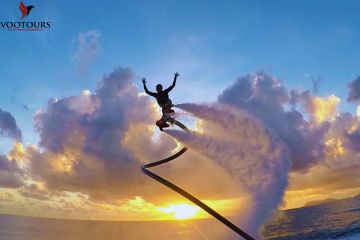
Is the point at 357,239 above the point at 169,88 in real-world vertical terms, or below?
below

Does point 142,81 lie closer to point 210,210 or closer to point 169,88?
point 169,88

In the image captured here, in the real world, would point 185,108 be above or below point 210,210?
above

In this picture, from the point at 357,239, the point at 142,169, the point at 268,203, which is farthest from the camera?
the point at 357,239

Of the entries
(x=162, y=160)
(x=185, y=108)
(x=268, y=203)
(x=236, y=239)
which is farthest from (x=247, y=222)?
(x=236, y=239)

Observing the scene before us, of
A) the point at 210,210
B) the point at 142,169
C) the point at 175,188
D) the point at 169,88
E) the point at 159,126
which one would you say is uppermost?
the point at 169,88

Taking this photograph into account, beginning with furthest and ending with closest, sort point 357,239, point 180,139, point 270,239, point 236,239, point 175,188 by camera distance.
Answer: point 270,239 < point 236,239 < point 357,239 < point 180,139 < point 175,188

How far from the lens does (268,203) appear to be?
3416 cm

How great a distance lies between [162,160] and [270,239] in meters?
103

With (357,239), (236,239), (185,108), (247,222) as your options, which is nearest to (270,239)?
(236,239)

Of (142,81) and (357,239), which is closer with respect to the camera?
(142,81)

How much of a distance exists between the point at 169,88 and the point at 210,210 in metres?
7.53

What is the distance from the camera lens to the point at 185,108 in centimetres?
2308

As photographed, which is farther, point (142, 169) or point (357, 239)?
point (357, 239)

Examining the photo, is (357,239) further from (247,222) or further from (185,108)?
(185,108)
